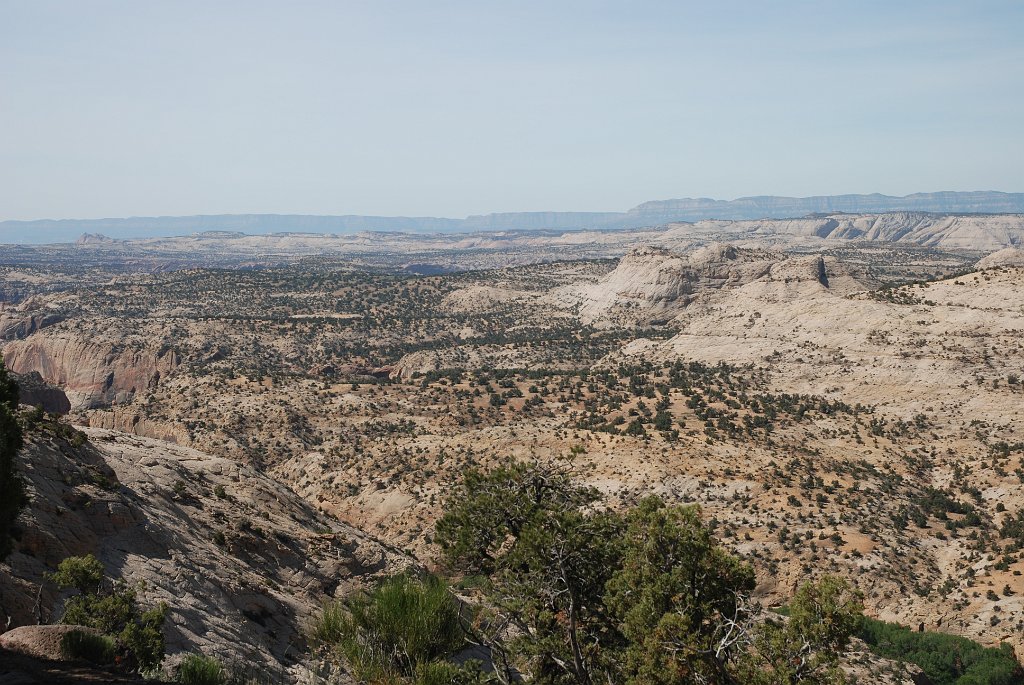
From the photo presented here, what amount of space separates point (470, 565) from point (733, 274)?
87543 mm

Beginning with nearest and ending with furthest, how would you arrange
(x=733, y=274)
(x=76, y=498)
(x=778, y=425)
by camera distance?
(x=76, y=498)
(x=778, y=425)
(x=733, y=274)

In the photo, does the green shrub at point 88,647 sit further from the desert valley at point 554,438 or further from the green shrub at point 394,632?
the green shrub at point 394,632

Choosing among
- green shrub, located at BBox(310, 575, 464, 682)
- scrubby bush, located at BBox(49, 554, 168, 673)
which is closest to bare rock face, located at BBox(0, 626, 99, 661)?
scrubby bush, located at BBox(49, 554, 168, 673)

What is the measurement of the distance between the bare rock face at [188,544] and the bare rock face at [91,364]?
51088 mm

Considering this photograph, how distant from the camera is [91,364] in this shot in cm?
8175

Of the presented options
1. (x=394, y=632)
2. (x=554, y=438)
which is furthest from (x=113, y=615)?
(x=554, y=438)

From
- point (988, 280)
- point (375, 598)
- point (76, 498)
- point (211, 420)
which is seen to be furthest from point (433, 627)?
point (988, 280)

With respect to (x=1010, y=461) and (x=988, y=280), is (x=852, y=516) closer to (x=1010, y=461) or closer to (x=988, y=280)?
(x=1010, y=461)

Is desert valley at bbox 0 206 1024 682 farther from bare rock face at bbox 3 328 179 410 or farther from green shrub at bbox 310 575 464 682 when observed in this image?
green shrub at bbox 310 575 464 682

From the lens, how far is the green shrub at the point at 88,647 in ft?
39.0

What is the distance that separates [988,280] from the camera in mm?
63688

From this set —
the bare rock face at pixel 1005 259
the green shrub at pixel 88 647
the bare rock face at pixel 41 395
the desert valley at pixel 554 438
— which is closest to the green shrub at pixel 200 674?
the green shrub at pixel 88 647

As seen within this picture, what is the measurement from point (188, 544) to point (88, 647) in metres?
10.2

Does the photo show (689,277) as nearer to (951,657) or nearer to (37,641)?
(951,657)
